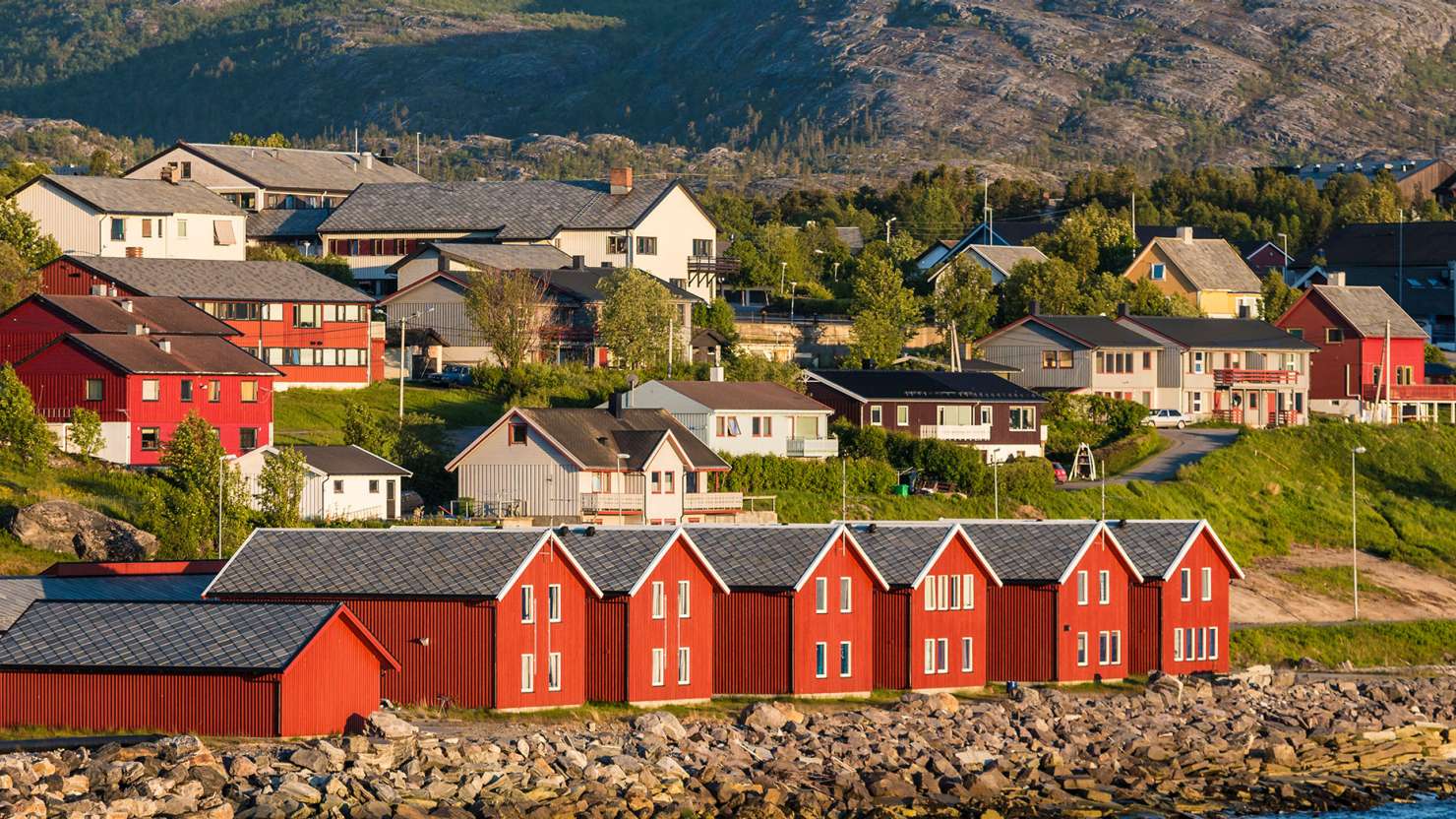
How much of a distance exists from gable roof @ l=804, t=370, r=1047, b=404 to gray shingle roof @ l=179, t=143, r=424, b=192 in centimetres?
3761

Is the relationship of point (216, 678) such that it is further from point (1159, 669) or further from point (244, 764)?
point (1159, 669)

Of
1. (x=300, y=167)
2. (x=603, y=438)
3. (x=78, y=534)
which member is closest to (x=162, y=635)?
(x=78, y=534)

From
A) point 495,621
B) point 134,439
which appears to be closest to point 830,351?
point 134,439

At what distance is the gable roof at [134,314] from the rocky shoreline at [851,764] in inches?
1378

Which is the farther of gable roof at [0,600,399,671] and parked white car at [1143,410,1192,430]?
parked white car at [1143,410,1192,430]

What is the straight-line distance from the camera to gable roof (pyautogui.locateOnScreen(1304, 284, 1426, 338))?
110625 millimetres

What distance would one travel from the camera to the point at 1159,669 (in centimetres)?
6556

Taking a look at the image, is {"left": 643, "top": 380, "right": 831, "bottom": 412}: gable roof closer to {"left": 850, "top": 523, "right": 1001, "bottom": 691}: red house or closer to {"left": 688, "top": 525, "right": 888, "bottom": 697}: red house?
{"left": 850, "top": 523, "right": 1001, "bottom": 691}: red house

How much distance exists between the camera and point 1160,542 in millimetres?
66688

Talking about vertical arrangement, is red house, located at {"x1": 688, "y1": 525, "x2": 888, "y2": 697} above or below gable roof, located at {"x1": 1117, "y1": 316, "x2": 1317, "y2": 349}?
below

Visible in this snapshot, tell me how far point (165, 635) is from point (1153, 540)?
28.4 meters

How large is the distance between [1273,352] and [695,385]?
32080 mm

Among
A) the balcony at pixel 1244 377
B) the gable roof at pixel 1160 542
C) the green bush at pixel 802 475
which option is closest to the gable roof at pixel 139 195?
the green bush at pixel 802 475

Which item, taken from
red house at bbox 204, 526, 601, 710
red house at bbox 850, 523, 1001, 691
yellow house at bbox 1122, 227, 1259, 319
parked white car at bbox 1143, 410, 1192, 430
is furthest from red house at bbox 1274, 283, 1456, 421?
red house at bbox 204, 526, 601, 710
